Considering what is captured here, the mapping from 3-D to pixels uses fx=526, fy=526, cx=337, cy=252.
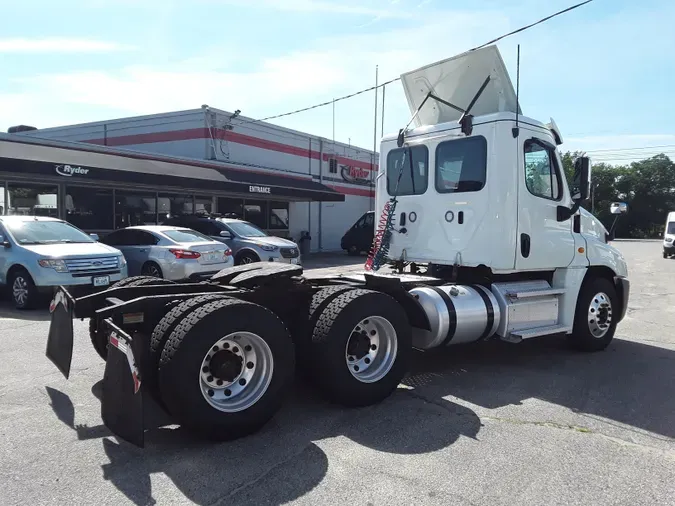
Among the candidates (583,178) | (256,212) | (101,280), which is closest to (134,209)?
(256,212)

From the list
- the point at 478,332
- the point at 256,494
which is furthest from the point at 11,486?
the point at 478,332

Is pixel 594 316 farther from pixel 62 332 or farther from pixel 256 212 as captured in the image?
pixel 256 212

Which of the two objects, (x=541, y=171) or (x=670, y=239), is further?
(x=670, y=239)

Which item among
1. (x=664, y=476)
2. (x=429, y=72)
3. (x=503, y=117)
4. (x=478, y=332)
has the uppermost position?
(x=429, y=72)

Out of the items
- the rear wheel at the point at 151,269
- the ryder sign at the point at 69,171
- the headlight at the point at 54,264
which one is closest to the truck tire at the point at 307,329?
the headlight at the point at 54,264

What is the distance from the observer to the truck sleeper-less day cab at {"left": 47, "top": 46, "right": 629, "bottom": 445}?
370 centimetres

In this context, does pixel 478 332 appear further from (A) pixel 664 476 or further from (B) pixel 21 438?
(B) pixel 21 438

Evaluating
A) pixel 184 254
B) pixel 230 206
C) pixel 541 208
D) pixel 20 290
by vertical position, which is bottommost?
pixel 20 290

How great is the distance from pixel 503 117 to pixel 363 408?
3.50 m

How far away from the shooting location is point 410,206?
21.7 feet

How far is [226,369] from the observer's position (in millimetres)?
3812

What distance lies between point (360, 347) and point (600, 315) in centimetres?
378

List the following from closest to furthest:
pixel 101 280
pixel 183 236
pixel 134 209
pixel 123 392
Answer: pixel 123 392 → pixel 101 280 → pixel 183 236 → pixel 134 209

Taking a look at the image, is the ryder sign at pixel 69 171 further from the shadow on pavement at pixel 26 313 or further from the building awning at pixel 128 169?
the shadow on pavement at pixel 26 313
